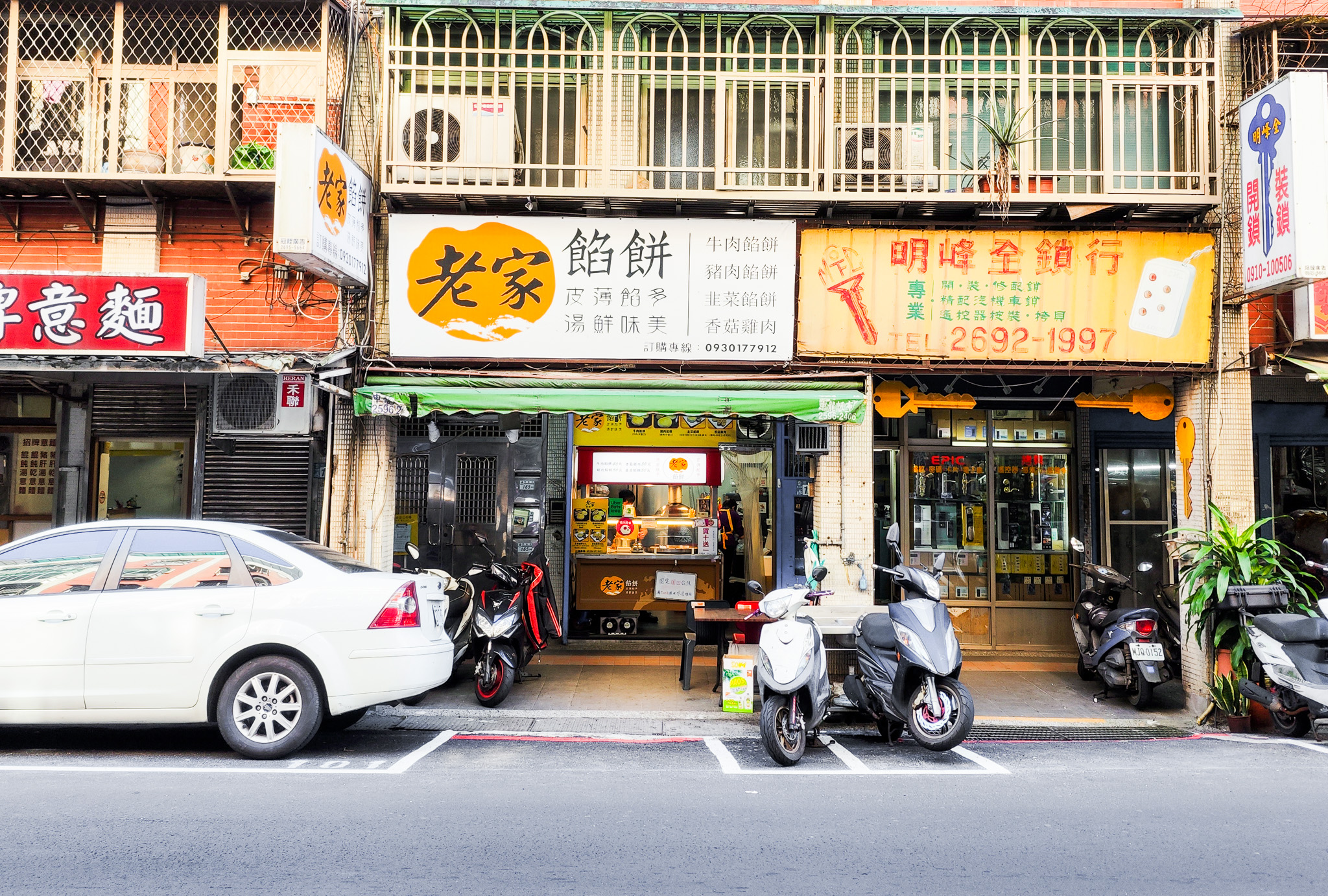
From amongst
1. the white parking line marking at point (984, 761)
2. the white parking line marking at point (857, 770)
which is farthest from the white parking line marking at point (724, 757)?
the white parking line marking at point (984, 761)

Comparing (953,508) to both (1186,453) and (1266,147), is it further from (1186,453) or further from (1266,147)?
(1266,147)

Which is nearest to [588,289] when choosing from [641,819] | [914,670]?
[914,670]

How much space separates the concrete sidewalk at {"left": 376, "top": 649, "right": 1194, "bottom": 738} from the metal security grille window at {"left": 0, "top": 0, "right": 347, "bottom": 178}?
6286mm

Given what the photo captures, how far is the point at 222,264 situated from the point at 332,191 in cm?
243

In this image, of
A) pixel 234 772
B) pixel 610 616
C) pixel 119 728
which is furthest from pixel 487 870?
pixel 610 616

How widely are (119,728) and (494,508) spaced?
5370mm

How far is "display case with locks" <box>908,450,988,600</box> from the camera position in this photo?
11.7 meters

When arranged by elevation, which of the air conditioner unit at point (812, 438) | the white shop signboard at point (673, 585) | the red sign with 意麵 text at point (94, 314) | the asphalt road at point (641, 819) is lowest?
the asphalt road at point (641, 819)

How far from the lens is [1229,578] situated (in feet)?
26.9

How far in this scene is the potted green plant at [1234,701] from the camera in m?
8.02

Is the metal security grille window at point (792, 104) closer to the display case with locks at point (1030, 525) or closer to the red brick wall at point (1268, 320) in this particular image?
the red brick wall at point (1268, 320)

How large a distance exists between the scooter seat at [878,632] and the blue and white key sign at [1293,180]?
4770 millimetres

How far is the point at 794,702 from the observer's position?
6.50 meters

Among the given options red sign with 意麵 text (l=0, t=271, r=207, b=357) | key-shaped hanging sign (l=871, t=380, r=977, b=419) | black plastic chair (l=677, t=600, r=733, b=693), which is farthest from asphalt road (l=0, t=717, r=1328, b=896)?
key-shaped hanging sign (l=871, t=380, r=977, b=419)
